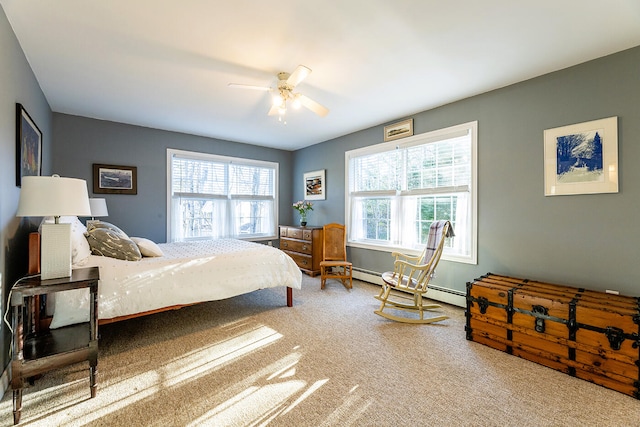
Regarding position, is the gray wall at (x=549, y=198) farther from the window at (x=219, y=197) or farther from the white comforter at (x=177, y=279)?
the window at (x=219, y=197)

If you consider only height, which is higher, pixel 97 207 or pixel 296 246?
pixel 97 207

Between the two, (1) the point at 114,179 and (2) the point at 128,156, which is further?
(2) the point at 128,156

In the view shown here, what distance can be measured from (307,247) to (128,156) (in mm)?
3237

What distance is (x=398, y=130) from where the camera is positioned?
4094 millimetres

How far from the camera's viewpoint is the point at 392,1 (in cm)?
180

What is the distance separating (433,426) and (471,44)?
2730 millimetres

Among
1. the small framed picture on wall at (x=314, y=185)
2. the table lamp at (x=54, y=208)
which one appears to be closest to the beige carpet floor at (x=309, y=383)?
the table lamp at (x=54, y=208)

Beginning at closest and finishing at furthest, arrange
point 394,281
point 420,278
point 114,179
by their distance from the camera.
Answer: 1. point 420,278
2. point 394,281
3. point 114,179

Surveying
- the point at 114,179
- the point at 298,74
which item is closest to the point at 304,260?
the point at 114,179

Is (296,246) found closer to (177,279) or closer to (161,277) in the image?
(177,279)

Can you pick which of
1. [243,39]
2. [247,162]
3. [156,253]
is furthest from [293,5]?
[247,162]

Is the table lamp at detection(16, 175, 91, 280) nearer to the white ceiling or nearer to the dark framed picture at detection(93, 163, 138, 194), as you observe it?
the white ceiling

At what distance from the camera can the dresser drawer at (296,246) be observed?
4.97 m

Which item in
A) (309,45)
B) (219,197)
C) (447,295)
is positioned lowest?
(447,295)
